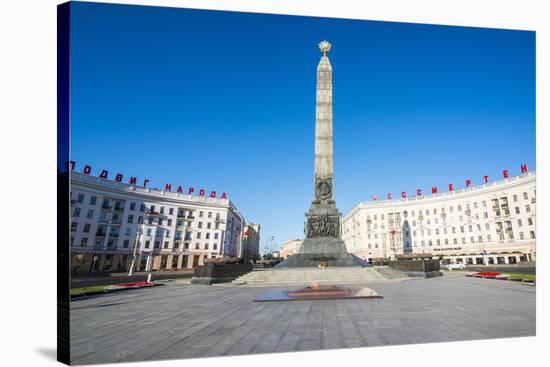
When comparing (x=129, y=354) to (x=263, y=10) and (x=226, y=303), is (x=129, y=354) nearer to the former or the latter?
(x=226, y=303)

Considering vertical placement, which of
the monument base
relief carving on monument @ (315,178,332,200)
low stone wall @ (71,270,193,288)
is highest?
relief carving on monument @ (315,178,332,200)

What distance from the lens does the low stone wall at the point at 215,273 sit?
1316 centimetres

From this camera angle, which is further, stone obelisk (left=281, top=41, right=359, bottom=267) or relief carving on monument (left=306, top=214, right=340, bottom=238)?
relief carving on monument (left=306, top=214, right=340, bottom=238)

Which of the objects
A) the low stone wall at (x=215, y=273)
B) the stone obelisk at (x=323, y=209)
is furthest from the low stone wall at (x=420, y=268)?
the low stone wall at (x=215, y=273)

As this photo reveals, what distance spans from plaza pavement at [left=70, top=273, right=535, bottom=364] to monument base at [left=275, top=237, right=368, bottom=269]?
8.53 meters

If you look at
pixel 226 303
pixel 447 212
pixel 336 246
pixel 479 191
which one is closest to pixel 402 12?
pixel 226 303

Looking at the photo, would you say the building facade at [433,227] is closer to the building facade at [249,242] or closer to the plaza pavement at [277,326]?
the building facade at [249,242]

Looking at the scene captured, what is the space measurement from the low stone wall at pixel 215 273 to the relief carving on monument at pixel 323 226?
4.88 meters

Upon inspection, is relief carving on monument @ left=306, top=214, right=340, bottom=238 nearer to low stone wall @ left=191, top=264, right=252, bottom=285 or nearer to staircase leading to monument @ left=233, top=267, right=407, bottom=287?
staircase leading to monument @ left=233, top=267, right=407, bottom=287

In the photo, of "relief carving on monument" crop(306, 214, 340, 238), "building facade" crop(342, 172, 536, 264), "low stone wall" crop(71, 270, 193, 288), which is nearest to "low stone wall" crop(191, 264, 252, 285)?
"low stone wall" crop(71, 270, 193, 288)

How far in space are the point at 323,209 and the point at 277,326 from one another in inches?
507

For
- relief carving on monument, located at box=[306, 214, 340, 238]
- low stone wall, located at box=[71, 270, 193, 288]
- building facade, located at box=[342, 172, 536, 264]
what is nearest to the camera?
low stone wall, located at box=[71, 270, 193, 288]

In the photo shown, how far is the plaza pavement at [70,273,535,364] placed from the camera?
4.22 m

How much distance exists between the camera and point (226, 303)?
24.1 ft
